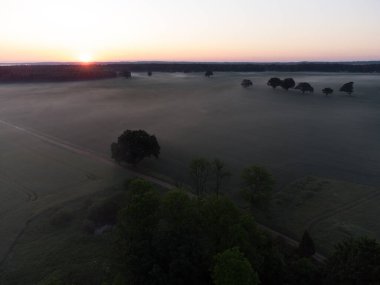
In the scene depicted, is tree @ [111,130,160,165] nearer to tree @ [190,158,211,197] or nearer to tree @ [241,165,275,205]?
tree @ [190,158,211,197]

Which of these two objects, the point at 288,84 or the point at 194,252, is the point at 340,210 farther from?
the point at 288,84

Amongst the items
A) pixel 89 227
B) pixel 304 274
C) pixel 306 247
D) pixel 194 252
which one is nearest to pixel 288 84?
pixel 306 247

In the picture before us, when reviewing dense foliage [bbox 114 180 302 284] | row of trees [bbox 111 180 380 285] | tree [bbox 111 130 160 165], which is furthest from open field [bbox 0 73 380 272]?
dense foliage [bbox 114 180 302 284]

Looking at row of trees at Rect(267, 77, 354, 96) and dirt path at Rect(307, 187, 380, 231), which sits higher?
dirt path at Rect(307, 187, 380, 231)

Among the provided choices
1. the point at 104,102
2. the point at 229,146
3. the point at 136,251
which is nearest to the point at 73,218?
the point at 136,251

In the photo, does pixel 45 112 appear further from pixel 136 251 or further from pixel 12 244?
pixel 136 251
